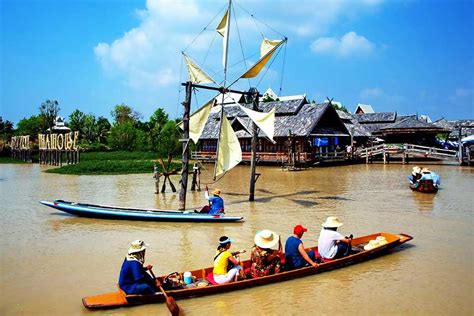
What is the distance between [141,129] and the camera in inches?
2430

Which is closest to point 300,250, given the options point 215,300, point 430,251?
point 215,300

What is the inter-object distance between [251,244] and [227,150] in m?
5.47

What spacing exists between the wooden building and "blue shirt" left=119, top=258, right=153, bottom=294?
83.6 feet

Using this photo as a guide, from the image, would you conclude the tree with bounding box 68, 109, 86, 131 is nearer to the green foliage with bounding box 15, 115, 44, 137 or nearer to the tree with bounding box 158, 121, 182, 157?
the green foliage with bounding box 15, 115, 44, 137

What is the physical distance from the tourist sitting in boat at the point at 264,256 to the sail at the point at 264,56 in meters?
9.45

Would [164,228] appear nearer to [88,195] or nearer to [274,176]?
[88,195]

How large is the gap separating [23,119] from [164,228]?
2369 inches

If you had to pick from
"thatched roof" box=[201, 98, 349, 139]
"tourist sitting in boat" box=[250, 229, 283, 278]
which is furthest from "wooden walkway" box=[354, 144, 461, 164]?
"tourist sitting in boat" box=[250, 229, 283, 278]

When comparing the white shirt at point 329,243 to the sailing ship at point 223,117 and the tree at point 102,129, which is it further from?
the tree at point 102,129

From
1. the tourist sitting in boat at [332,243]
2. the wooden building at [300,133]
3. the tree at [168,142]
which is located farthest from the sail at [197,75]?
the tree at [168,142]

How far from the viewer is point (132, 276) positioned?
7016 mm

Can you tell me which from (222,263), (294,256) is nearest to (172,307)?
(222,263)

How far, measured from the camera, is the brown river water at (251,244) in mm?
7238

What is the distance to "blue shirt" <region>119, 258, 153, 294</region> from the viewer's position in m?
6.95
